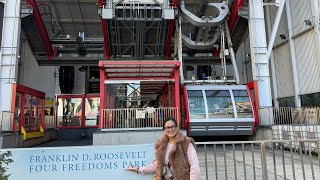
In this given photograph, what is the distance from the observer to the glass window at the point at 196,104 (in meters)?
13.7

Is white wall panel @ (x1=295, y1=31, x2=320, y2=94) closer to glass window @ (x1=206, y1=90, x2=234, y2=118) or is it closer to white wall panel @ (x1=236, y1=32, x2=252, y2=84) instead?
glass window @ (x1=206, y1=90, x2=234, y2=118)

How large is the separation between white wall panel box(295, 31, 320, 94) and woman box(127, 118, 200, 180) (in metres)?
15.7

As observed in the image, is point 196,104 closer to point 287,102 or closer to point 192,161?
point 287,102

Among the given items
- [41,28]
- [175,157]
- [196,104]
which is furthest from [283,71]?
[175,157]

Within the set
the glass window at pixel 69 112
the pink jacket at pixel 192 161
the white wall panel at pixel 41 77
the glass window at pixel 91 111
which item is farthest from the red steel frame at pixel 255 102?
the white wall panel at pixel 41 77

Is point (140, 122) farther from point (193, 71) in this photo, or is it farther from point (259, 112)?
point (193, 71)

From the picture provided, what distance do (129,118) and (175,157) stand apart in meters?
10.0

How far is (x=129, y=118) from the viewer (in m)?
12.7

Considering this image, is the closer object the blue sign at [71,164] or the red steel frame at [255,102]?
the blue sign at [71,164]

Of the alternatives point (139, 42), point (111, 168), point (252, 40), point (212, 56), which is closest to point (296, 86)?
point (252, 40)

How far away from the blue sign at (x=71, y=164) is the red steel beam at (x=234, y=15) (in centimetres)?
1492

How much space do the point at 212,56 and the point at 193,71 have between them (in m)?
6.97

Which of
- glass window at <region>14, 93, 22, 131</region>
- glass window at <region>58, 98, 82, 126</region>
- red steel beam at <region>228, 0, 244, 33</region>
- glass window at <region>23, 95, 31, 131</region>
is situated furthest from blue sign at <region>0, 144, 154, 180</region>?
glass window at <region>58, 98, 82, 126</region>

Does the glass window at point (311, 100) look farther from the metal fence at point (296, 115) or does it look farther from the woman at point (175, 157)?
the woman at point (175, 157)
